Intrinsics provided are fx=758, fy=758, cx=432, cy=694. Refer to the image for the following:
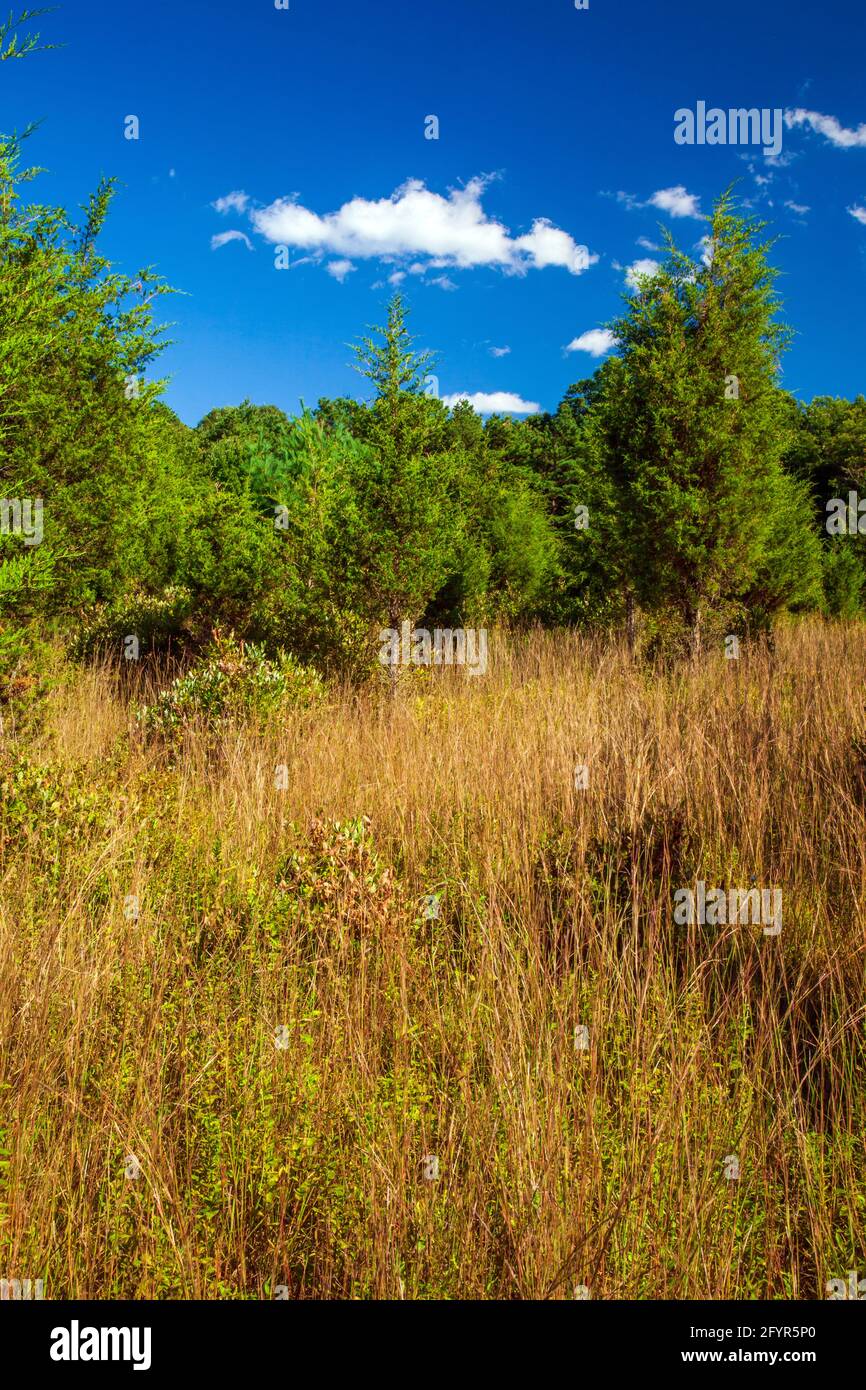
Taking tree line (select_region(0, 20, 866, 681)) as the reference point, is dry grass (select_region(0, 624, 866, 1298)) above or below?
below

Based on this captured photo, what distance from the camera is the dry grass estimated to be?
6.03ft

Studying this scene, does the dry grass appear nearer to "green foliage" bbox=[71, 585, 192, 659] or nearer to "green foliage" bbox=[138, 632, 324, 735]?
"green foliage" bbox=[138, 632, 324, 735]

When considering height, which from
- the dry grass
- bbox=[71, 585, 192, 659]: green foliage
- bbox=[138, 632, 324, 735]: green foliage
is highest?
bbox=[71, 585, 192, 659]: green foliage

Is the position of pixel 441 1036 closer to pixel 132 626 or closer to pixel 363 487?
pixel 363 487

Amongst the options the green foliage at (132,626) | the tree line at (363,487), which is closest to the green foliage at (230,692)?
the tree line at (363,487)

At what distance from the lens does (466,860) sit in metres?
4.04

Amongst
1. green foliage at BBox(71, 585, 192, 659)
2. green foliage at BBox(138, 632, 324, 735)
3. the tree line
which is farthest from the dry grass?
green foliage at BBox(71, 585, 192, 659)

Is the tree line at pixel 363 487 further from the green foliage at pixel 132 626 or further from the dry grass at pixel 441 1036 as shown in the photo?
the dry grass at pixel 441 1036

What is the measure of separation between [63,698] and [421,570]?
413cm

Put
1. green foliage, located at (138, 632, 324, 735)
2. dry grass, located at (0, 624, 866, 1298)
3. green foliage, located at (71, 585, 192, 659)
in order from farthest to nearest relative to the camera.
→ green foliage, located at (71, 585, 192, 659) → green foliage, located at (138, 632, 324, 735) → dry grass, located at (0, 624, 866, 1298)

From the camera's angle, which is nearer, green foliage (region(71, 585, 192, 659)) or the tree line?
the tree line

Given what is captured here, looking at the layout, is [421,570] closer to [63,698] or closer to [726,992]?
[63,698]

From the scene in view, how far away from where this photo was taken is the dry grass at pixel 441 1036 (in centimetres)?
184

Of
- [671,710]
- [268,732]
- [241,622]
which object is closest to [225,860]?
[268,732]
